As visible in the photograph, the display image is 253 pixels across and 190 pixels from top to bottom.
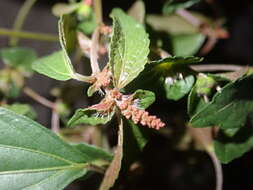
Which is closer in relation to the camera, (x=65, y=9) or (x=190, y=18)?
(x=65, y=9)

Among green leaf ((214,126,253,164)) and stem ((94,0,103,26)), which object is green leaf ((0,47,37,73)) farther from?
green leaf ((214,126,253,164))

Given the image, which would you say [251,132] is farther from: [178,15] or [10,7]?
[10,7]

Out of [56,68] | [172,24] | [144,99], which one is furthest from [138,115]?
[172,24]

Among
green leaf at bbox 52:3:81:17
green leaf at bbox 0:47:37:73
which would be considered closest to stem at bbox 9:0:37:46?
green leaf at bbox 0:47:37:73

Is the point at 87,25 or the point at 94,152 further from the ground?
the point at 87,25

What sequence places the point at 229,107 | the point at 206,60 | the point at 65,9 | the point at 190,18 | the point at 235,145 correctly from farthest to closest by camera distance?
the point at 206,60 < the point at 190,18 < the point at 65,9 < the point at 235,145 < the point at 229,107

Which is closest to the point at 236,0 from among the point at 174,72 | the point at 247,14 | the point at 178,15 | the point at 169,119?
the point at 247,14

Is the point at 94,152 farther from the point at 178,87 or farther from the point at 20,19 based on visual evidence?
the point at 20,19
